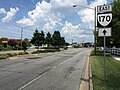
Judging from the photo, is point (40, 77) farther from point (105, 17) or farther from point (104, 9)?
point (104, 9)

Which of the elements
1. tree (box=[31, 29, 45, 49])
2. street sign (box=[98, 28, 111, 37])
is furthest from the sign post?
tree (box=[31, 29, 45, 49])

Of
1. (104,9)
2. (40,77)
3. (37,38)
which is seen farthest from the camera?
(37,38)

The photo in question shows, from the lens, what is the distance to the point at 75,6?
147ft

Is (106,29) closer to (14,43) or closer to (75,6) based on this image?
→ (75,6)

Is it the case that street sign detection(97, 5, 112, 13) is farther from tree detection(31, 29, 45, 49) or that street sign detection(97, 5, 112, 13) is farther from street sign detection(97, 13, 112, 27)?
tree detection(31, 29, 45, 49)

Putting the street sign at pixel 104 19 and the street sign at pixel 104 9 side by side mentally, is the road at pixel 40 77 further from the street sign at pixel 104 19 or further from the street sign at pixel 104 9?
the street sign at pixel 104 9

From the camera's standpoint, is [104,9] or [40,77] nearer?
[104,9]

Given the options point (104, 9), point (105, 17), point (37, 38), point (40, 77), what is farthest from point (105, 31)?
point (37, 38)

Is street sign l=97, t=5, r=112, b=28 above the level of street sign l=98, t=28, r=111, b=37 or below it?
above

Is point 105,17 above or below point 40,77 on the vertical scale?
above

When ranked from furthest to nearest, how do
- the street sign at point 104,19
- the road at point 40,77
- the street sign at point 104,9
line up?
1. the street sign at point 104,9
2. the street sign at point 104,19
3. the road at point 40,77

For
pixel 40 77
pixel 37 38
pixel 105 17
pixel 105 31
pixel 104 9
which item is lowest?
pixel 40 77

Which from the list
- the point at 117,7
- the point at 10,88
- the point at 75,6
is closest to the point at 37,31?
the point at 75,6

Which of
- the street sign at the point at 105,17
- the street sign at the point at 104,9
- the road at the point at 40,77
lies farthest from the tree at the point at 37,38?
the street sign at the point at 105,17
